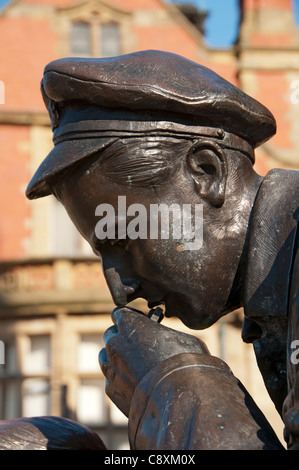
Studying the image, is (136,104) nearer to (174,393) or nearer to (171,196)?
(171,196)

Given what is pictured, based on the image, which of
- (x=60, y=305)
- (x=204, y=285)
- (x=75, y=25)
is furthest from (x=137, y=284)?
(x=75, y=25)

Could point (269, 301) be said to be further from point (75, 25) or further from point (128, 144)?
point (75, 25)

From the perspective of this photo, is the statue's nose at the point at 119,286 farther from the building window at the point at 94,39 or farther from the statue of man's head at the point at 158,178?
the building window at the point at 94,39

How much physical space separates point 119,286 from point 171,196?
9.2 inches

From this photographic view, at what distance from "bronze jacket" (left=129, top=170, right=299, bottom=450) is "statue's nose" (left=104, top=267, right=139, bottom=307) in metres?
0.25

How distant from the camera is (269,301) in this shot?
1706 mm

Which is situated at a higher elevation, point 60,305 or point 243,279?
point 243,279

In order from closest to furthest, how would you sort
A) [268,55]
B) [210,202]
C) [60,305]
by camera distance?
[210,202] → [60,305] → [268,55]

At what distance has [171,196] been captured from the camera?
1.79m

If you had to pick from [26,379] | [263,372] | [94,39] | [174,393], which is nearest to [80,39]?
[94,39]

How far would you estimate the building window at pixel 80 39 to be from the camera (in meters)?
13.8

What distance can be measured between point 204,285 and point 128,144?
13.3 inches
